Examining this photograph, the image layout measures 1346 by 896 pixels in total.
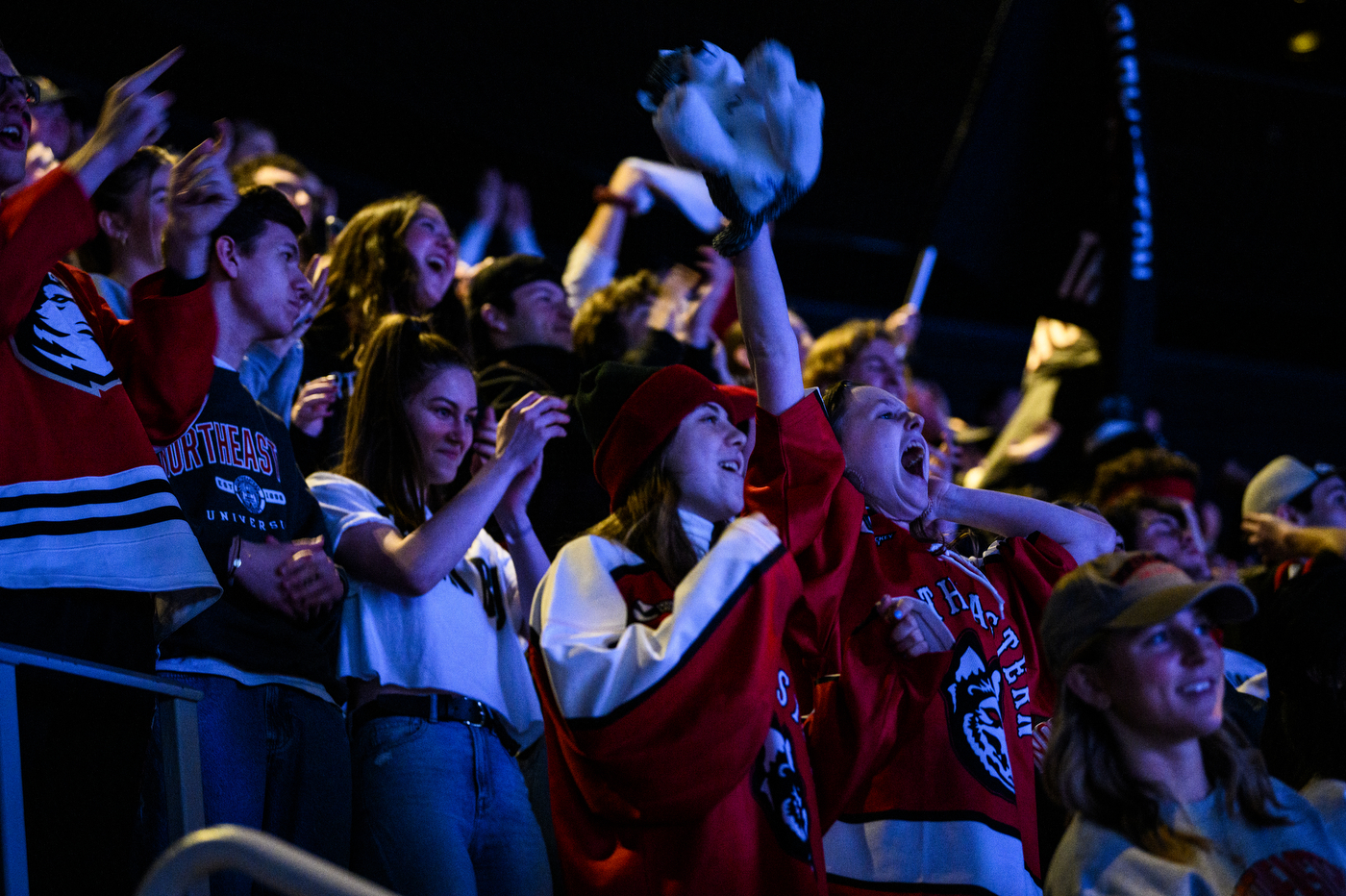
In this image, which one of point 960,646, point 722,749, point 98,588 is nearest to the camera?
point 722,749

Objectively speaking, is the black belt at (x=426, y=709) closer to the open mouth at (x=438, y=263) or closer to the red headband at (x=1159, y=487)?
the open mouth at (x=438, y=263)

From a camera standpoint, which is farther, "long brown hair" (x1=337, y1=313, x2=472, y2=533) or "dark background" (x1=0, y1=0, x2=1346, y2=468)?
"dark background" (x1=0, y1=0, x2=1346, y2=468)

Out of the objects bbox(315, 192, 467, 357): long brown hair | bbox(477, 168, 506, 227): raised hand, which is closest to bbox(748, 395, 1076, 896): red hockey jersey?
bbox(315, 192, 467, 357): long brown hair

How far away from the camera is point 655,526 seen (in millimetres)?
2305

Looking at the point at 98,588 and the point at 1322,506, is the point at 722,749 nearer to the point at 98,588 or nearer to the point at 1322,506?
the point at 98,588

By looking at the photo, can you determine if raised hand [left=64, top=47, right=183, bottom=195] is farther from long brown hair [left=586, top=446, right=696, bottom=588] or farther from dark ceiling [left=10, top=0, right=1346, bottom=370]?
dark ceiling [left=10, top=0, right=1346, bottom=370]

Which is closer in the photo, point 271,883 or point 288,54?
point 271,883

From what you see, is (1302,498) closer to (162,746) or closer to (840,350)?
(840,350)

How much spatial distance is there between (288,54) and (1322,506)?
16.2 feet

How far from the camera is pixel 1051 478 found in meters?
5.18

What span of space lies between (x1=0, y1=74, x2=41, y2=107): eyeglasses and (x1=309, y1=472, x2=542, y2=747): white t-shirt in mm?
894

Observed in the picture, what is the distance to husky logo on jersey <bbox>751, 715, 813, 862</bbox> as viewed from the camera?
6.82ft

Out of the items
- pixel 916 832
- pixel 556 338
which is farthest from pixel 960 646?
pixel 556 338

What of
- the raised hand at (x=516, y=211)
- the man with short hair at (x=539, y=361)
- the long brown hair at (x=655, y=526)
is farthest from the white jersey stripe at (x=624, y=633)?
the raised hand at (x=516, y=211)
